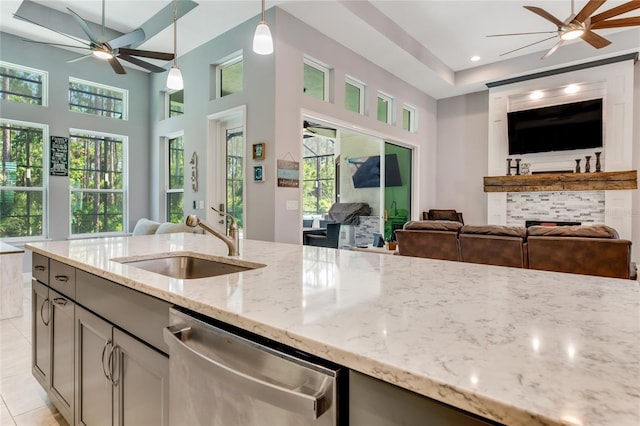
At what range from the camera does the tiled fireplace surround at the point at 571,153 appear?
5359 mm

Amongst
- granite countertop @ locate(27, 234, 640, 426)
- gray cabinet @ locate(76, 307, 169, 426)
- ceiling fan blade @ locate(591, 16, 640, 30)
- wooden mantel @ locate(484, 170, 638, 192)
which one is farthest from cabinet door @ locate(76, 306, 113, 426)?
wooden mantel @ locate(484, 170, 638, 192)

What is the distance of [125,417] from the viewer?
1314 mm

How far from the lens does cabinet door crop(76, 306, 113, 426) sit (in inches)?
55.5

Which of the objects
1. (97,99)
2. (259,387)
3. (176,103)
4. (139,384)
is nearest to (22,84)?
(97,99)

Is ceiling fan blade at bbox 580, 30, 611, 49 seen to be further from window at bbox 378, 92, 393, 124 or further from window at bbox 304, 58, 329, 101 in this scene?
window at bbox 304, 58, 329, 101

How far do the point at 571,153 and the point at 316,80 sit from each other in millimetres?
4527

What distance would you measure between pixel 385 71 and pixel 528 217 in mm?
3591

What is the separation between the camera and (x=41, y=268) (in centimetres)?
204

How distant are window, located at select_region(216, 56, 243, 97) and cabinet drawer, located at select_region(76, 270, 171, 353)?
374cm

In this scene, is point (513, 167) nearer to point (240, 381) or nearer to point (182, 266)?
point (182, 266)

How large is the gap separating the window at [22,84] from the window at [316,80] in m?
3.85

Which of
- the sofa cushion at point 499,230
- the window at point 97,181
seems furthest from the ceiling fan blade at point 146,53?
the sofa cushion at point 499,230

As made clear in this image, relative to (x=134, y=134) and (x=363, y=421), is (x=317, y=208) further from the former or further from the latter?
(x=363, y=421)

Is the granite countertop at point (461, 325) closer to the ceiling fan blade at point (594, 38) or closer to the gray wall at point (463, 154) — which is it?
the ceiling fan blade at point (594, 38)
